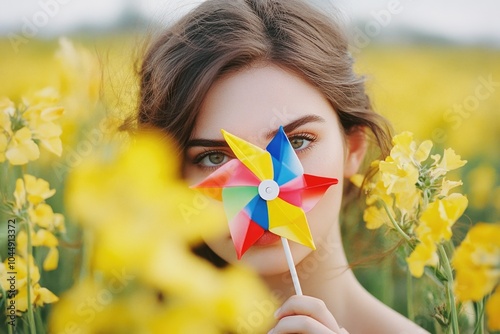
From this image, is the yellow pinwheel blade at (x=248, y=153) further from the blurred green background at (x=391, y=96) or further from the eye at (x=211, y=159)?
the blurred green background at (x=391, y=96)

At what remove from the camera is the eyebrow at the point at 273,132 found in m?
1.10

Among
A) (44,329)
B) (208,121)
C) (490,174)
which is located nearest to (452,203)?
(208,121)

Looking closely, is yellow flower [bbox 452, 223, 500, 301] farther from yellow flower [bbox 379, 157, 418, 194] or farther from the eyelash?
the eyelash

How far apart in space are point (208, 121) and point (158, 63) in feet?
0.54

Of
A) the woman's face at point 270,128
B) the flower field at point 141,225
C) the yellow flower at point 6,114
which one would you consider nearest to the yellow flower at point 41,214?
the flower field at point 141,225

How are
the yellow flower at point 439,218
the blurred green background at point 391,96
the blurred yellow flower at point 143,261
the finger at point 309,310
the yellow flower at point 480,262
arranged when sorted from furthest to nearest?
1. the blurred green background at point 391,96
2. the finger at point 309,310
3. the yellow flower at point 439,218
4. the yellow flower at point 480,262
5. the blurred yellow flower at point 143,261

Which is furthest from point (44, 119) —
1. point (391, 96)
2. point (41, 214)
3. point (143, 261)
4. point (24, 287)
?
point (391, 96)

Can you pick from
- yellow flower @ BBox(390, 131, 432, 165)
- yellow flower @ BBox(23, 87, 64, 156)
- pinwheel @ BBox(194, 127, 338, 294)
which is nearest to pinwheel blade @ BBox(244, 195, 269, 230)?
pinwheel @ BBox(194, 127, 338, 294)

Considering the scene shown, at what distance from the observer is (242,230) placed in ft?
3.57

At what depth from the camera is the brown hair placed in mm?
1140

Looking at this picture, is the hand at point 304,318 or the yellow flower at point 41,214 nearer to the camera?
the hand at point 304,318

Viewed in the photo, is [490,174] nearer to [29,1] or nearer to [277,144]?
[277,144]

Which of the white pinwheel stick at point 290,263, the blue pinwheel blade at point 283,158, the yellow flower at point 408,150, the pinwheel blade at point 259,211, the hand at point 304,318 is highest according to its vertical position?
the yellow flower at point 408,150

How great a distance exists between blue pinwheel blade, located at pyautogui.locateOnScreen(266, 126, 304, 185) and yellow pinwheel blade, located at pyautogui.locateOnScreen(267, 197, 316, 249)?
0.12ft
